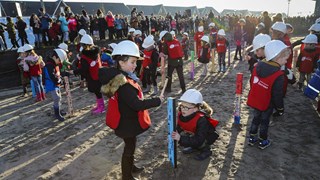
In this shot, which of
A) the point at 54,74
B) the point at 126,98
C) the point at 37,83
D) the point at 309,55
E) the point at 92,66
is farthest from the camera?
the point at 37,83

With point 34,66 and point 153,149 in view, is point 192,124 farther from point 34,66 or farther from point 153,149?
point 34,66

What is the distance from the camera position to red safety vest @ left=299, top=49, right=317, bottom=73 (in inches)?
313

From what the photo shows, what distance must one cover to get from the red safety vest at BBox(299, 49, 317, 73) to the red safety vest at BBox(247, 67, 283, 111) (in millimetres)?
3978

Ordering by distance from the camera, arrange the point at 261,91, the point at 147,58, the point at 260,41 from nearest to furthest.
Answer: the point at 261,91 → the point at 260,41 → the point at 147,58

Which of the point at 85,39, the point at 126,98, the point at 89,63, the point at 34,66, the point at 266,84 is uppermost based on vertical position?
the point at 85,39

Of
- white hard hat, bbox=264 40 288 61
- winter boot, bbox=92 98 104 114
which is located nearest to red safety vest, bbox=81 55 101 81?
winter boot, bbox=92 98 104 114

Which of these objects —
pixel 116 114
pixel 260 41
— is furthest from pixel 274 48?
pixel 116 114

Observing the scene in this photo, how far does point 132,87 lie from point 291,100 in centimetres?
627

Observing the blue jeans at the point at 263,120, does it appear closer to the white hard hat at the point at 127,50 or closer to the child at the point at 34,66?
the white hard hat at the point at 127,50

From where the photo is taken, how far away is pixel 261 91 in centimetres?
488

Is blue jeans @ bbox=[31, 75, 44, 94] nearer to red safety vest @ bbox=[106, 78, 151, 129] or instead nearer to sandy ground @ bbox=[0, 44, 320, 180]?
sandy ground @ bbox=[0, 44, 320, 180]

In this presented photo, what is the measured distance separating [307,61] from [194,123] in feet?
17.3

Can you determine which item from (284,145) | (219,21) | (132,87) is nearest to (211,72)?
(284,145)

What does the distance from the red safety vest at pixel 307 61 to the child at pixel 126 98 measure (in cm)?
620
